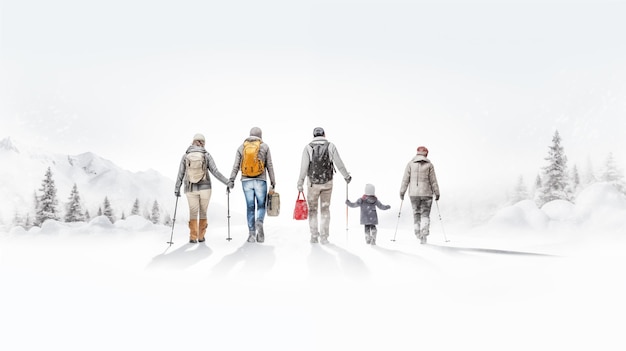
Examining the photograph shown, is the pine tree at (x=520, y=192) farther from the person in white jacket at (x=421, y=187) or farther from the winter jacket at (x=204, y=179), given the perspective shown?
the winter jacket at (x=204, y=179)

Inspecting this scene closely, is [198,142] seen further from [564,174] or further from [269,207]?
[564,174]

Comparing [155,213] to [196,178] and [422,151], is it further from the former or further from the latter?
[422,151]

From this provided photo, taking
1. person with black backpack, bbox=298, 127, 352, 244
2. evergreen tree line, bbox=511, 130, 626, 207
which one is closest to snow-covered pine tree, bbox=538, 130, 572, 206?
evergreen tree line, bbox=511, 130, 626, 207

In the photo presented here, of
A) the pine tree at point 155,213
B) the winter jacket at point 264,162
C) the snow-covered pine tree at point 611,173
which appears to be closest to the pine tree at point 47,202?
the pine tree at point 155,213

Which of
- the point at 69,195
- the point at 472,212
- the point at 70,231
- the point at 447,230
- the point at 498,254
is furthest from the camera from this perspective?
the point at 472,212

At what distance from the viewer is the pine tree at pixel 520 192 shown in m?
25.5

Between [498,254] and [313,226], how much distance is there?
4.66m

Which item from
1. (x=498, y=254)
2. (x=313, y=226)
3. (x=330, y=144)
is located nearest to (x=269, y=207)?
(x=313, y=226)

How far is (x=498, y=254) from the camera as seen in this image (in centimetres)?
1296

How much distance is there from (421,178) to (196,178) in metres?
6.22

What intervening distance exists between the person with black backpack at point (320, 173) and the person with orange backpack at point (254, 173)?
928mm

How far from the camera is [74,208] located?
74.5 ft

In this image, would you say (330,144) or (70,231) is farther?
(70,231)

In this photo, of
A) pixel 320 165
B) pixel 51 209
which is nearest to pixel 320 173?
pixel 320 165
